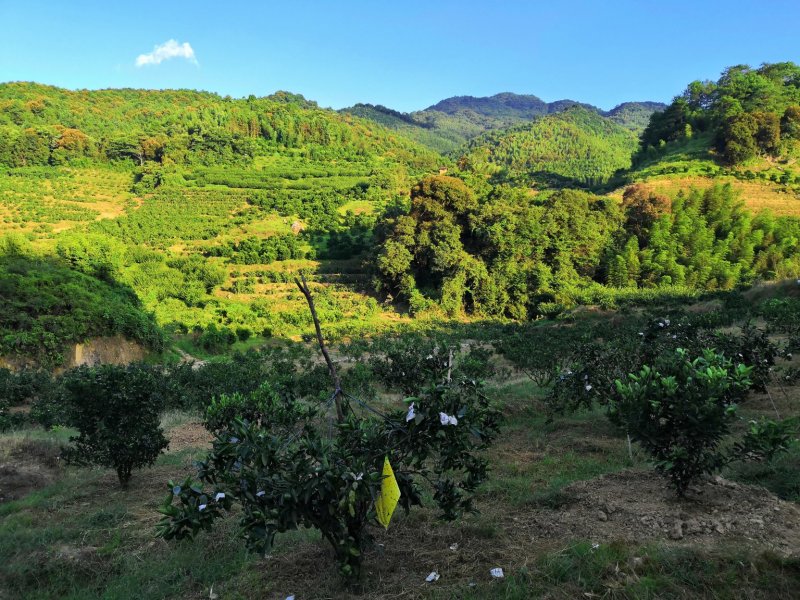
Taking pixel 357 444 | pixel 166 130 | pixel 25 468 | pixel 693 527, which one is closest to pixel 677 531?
pixel 693 527

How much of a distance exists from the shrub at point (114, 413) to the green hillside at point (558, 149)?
73566mm

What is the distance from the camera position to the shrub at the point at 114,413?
686 centimetres

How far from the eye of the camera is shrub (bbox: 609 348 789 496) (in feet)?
13.7

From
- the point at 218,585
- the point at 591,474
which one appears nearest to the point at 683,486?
the point at 591,474

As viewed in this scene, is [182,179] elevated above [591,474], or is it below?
above

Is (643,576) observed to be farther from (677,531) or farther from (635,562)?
(677,531)

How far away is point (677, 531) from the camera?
4234 millimetres

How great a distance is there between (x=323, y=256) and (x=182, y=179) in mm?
32030

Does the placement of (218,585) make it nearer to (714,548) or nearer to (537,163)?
(714,548)

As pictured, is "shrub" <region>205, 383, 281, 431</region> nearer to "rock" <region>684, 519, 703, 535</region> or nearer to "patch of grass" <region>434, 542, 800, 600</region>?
"patch of grass" <region>434, 542, 800, 600</region>

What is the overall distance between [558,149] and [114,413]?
4920 inches

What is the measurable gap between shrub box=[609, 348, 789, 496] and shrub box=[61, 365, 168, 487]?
6.77 meters

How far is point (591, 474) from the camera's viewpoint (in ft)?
21.8

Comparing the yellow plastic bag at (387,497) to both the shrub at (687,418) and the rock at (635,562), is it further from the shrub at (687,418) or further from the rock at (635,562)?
the shrub at (687,418)
